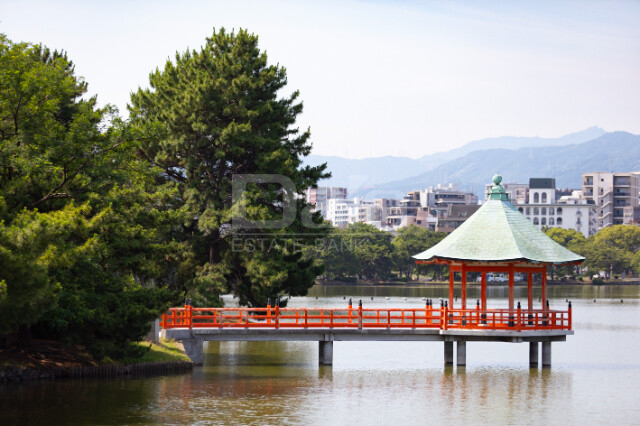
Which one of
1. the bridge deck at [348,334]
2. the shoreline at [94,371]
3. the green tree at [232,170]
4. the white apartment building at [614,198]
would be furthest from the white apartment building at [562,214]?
the shoreline at [94,371]

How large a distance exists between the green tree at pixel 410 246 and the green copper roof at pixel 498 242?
100 m

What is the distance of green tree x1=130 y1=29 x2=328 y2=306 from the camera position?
39062 millimetres

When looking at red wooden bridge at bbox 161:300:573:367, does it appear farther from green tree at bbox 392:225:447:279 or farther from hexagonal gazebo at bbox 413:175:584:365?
green tree at bbox 392:225:447:279

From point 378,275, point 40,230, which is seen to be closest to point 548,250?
point 40,230

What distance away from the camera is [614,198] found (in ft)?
616

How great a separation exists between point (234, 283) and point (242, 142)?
6082mm

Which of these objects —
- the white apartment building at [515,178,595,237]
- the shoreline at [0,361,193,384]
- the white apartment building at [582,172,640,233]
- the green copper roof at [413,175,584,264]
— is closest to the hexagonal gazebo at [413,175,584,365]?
the green copper roof at [413,175,584,264]

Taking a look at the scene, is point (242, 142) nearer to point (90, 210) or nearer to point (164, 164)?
point (164, 164)

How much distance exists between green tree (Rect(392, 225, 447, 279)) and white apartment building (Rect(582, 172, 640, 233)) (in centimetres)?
5304

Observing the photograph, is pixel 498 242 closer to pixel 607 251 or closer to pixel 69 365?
pixel 69 365

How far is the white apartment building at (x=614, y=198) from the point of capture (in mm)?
185500

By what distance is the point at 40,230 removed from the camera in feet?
76.5

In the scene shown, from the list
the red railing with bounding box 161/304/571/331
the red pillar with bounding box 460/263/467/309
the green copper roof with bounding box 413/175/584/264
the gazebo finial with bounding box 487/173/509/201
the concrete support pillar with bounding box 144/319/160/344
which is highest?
the gazebo finial with bounding box 487/173/509/201

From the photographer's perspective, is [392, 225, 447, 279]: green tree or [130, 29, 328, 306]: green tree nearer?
[130, 29, 328, 306]: green tree
